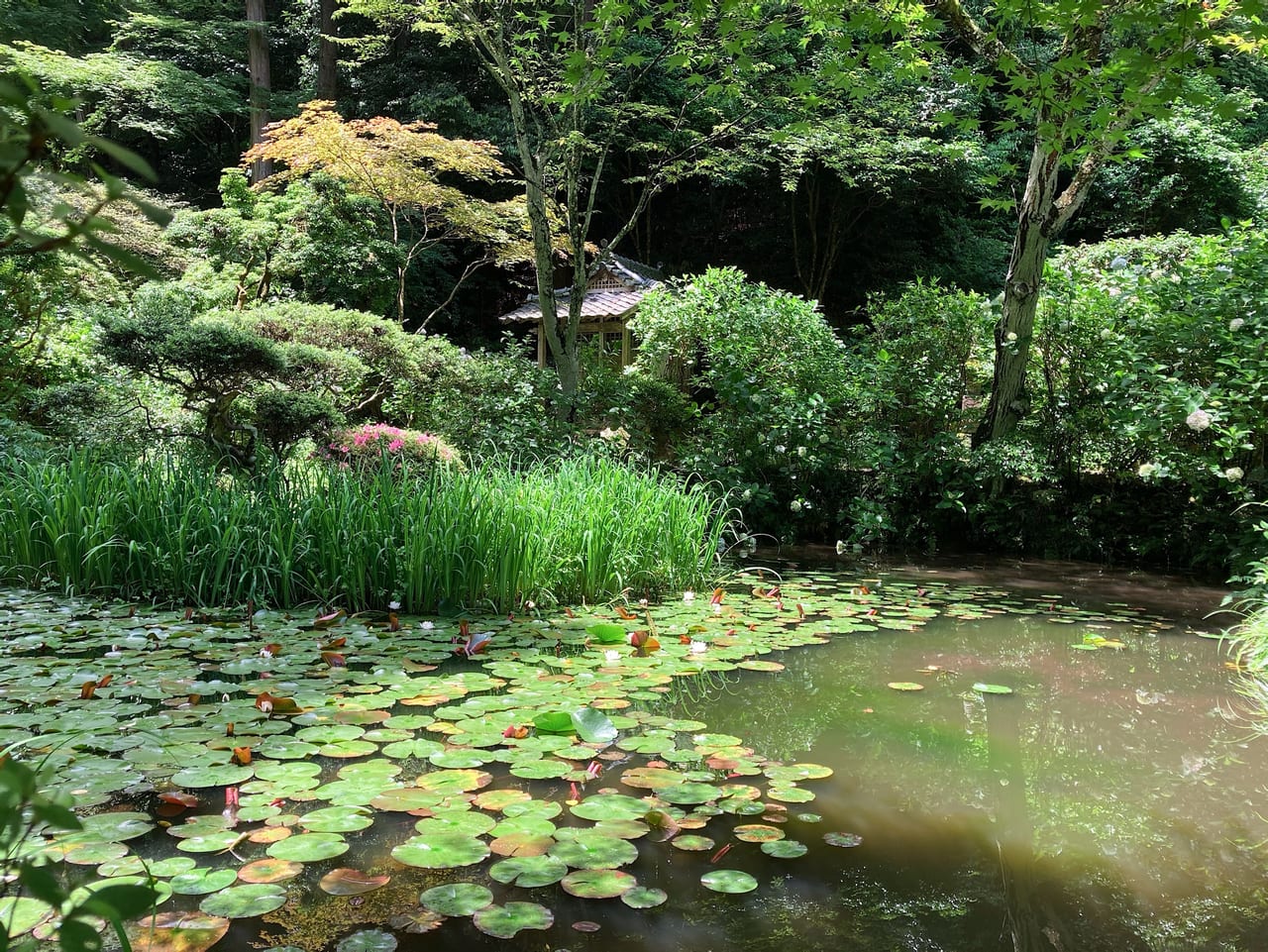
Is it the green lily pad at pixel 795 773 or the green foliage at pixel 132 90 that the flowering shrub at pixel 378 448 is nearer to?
the green lily pad at pixel 795 773

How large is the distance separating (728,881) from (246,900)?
0.88 m

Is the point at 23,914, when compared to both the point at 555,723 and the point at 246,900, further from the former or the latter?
the point at 555,723

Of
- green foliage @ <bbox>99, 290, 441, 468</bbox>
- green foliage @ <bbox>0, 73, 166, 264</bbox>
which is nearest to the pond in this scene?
green foliage @ <bbox>0, 73, 166, 264</bbox>

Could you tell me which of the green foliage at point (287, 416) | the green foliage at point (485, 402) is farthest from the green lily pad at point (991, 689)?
the green foliage at point (485, 402)

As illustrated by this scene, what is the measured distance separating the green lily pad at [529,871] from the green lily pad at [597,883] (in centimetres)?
3

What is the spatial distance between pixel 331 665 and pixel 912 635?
2.46 m

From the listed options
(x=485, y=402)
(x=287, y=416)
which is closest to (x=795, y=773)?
(x=287, y=416)

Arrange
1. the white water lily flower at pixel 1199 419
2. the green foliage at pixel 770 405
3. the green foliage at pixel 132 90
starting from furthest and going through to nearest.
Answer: the green foliage at pixel 132 90
the green foliage at pixel 770 405
the white water lily flower at pixel 1199 419

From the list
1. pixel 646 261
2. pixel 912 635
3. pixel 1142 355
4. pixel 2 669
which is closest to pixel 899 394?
pixel 1142 355

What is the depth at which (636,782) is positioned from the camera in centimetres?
211

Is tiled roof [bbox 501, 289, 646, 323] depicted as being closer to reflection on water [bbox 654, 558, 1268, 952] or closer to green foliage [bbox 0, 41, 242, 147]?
green foliage [bbox 0, 41, 242, 147]

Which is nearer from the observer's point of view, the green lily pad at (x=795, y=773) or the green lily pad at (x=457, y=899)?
the green lily pad at (x=457, y=899)

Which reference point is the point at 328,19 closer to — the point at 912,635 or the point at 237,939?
the point at 912,635

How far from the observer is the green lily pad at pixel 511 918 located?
1.45 metres
